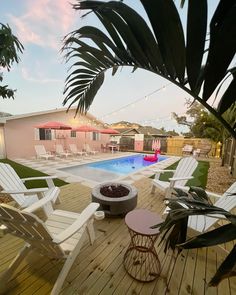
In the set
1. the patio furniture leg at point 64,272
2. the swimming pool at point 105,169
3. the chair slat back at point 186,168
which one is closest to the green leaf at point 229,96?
the patio furniture leg at point 64,272

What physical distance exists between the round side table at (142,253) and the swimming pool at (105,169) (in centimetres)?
466

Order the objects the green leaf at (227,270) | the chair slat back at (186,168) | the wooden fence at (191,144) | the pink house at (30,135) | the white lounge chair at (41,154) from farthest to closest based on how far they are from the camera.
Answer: the wooden fence at (191,144)
the pink house at (30,135)
the white lounge chair at (41,154)
the chair slat back at (186,168)
the green leaf at (227,270)

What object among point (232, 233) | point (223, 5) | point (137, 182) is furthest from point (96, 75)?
point (137, 182)

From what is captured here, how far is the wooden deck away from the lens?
6.17 feet

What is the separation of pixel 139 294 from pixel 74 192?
129 inches

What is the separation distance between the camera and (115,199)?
3.32 m

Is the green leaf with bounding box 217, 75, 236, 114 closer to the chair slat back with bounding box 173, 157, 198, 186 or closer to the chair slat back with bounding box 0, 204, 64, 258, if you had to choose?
the chair slat back with bounding box 0, 204, 64, 258

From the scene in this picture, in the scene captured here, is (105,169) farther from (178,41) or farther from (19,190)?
(178,41)

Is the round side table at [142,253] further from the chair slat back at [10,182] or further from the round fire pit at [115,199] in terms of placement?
the chair slat back at [10,182]

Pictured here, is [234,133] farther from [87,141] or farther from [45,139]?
[87,141]

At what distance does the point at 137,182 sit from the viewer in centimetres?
612

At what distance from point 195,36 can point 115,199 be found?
3032 millimetres

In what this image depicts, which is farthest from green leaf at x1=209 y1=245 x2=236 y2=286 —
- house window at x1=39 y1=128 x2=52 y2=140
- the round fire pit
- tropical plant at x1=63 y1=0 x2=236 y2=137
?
house window at x1=39 y1=128 x2=52 y2=140

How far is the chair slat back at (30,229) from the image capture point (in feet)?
4.80
